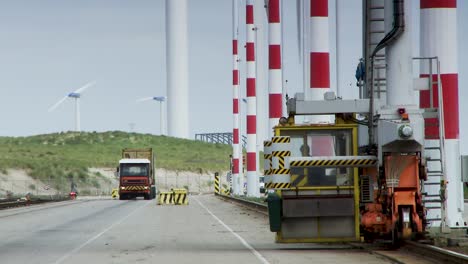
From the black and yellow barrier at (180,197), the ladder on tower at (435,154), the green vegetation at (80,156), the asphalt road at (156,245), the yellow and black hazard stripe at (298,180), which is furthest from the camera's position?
the green vegetation at (80,156)

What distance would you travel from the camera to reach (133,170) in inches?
3135

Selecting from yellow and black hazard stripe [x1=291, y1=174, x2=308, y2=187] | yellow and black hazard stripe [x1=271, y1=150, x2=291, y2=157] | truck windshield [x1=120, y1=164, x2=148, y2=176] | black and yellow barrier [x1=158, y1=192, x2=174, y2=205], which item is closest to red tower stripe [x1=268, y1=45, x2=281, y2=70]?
black and yellow barrier [x1=158, y1=192, x2=174, y2=205]

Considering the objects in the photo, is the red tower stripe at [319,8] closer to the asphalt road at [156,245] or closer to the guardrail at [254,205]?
the asphalt road at [156,245]

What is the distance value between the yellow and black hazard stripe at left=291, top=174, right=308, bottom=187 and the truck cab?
5703 centimetres

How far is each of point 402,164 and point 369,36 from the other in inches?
265

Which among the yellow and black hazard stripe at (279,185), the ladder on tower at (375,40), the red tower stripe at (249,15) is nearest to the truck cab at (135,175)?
the red tower stripe at (249,15)

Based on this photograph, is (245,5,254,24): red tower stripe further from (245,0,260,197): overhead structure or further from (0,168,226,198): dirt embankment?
(0,168,226,198): dirt embankment

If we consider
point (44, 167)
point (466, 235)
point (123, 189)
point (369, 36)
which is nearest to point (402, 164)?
point (466, 235)

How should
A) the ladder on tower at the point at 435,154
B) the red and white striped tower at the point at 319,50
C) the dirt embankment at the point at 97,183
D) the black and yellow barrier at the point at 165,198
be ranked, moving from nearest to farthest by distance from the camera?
the ladder on tower at the point at 435,154 → the red and white striped tower at the point at 319,50 → the black and yellow barrier at the point at 165,198 → the dirt embankment at the point at 97,183

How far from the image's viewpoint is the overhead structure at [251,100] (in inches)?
2462

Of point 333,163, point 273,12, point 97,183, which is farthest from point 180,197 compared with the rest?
point 97,183

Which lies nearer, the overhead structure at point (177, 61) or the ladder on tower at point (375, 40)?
the ladder on tower at point (375, 40)

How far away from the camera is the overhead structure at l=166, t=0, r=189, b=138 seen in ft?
463

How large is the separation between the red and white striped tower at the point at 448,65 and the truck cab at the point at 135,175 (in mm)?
52119
